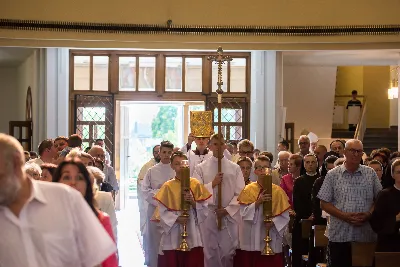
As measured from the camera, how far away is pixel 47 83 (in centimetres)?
2058

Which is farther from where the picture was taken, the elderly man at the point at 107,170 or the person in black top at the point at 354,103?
the person in black top at the point at 354,103

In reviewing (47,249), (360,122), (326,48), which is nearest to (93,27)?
(326,48)

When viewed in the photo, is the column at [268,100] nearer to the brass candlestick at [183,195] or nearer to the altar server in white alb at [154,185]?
the altar server in white alb at [154,185]

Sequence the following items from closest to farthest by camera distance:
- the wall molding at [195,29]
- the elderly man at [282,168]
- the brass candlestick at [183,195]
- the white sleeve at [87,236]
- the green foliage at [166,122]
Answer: the white sleeve at [87,236] → the brass candlestick at [183,195] → the elderly man at [282,168] → the wall molding at [195,29] → the green foliage at [166,122]

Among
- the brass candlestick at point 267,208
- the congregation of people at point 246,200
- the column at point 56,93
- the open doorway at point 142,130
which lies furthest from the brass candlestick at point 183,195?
the open doorway at point 142,130

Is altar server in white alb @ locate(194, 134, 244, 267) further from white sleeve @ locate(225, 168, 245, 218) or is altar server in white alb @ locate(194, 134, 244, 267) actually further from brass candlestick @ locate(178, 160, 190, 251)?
brass candlestick @ locate(178, 160, 190, 251)

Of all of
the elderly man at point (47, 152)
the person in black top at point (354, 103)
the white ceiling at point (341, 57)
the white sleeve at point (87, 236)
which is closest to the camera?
the white sleeve at point (87, 236)

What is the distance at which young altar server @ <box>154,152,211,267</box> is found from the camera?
474 inches

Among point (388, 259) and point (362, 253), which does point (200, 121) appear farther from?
point (388, 259)

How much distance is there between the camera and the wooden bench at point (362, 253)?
977 cm

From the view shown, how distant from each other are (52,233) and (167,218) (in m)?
7.84

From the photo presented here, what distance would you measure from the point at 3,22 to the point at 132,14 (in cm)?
236

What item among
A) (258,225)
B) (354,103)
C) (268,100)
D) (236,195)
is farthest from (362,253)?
(354,103)

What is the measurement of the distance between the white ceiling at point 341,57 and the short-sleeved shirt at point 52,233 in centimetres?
1562
